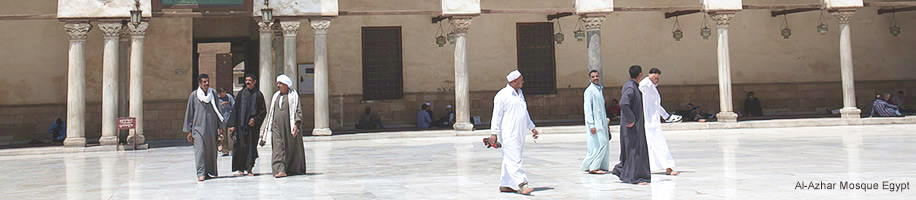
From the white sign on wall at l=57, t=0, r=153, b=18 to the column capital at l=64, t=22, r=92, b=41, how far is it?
0.23 meters

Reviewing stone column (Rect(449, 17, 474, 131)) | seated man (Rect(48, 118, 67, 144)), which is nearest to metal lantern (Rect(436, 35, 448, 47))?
stone column (Rect(449, 17, 474, 131))

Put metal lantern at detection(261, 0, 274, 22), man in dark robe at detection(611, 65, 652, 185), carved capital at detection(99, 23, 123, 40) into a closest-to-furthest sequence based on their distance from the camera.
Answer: man in dark robe at detection(611, 65, 652, 185)
carved capital at detection(99, 23, 123, 40)
metal lantern at detection(261, 0, 274, 22)

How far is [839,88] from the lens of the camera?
2427 cm

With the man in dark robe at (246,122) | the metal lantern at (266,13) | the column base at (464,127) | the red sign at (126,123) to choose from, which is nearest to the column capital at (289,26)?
the metal lantern at (266,13)

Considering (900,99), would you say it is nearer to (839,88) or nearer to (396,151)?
(839,88)

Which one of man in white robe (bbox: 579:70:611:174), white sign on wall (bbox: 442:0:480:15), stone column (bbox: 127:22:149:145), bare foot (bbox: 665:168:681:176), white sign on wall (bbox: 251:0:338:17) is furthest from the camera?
white sign on wall (bbox: 442:0:480:15)

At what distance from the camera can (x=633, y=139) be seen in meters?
8.16

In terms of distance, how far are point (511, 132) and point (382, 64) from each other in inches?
595

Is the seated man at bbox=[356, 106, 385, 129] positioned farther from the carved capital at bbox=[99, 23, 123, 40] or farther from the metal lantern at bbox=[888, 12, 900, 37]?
the metal lantern at bbox=[888, 12, 900, 37]

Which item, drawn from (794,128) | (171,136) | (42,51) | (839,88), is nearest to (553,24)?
(794,128)

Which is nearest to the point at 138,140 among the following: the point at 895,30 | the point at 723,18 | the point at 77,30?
the point at 77,30

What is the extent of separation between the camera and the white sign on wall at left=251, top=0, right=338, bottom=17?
56.6ft

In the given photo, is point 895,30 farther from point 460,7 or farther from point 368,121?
point 368,121

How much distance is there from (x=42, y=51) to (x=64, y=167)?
31.4 feet
